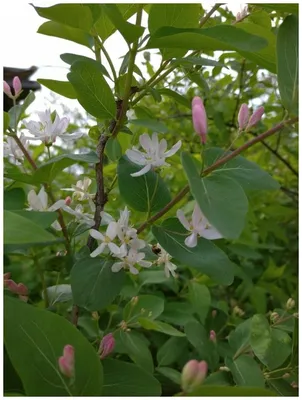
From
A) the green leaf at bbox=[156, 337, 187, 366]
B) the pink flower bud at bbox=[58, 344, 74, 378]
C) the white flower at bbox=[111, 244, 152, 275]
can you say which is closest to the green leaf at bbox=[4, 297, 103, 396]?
the pink flower bud at bbox=[58, 344, 74, 378]

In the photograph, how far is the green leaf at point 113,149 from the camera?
587 millimetres

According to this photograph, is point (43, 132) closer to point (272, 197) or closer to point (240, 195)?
point (240, 195)

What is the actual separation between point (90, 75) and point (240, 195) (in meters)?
0.21

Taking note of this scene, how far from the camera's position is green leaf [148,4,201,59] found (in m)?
0.57

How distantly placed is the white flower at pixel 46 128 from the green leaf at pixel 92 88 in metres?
0.10

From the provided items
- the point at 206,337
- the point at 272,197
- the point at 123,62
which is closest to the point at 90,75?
the point at 123,62

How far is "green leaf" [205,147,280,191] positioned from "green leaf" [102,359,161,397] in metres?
0.21

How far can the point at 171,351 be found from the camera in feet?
3.07

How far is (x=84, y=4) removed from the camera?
A: 56cm

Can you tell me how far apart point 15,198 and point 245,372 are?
35 cm

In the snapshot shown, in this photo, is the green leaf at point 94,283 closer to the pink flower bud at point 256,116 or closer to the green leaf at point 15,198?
the green leaf at point 15,198

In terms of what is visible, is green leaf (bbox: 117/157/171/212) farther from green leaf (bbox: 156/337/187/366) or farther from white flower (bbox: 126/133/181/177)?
green leaf (bbox: 156/337/187/366)

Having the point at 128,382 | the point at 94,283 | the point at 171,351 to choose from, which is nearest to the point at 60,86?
the point at 94,283

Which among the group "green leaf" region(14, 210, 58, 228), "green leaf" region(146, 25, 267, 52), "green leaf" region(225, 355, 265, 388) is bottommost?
"green leaf" region(225, 355, 265, 388)
